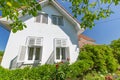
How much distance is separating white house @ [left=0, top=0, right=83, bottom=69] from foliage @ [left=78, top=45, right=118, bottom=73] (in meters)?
2.16

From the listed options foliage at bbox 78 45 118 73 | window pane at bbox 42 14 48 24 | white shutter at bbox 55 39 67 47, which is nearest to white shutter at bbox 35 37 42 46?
white shutter at bbox 55 39 67 47

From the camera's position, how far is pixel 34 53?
14500 mm

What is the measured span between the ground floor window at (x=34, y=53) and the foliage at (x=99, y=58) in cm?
423

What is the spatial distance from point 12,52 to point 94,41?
69.8ft

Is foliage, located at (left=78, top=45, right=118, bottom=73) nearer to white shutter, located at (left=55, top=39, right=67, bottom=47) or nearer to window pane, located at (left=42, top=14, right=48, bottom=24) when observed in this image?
white shutter, located at (left=55, top=39, right=67, bottom=47)

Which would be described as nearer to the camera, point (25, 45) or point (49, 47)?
point (25, 45)

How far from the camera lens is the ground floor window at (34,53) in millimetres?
14353

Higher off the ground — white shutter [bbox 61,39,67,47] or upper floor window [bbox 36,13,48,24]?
upper floor window [bbox 36,13,48,24]

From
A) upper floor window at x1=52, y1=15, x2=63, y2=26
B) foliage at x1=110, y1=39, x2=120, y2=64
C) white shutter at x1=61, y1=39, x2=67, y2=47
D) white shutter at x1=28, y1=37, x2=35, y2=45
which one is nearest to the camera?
white shutter at x1=28, y1=37, x2=35, y2=45

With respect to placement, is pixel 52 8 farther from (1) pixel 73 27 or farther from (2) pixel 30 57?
(2) pixel 30 57

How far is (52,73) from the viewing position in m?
10.0

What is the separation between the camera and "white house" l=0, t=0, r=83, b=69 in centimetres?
1323

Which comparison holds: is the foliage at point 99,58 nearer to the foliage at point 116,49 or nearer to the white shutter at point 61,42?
the white shutter at point 61,42

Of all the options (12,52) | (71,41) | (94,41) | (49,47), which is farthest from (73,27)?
(94,41)
